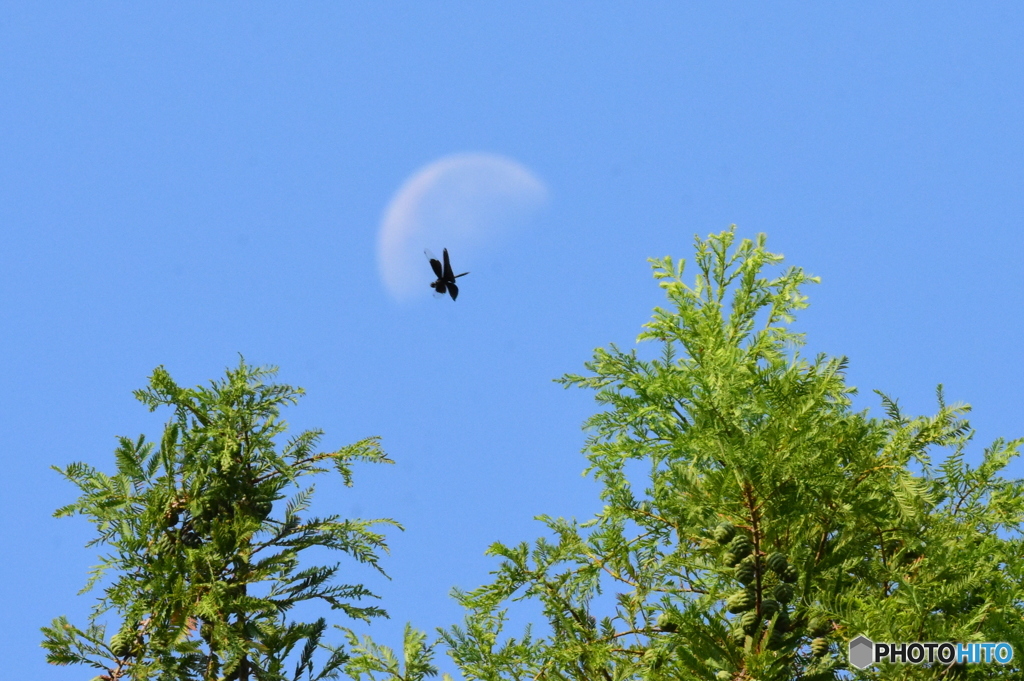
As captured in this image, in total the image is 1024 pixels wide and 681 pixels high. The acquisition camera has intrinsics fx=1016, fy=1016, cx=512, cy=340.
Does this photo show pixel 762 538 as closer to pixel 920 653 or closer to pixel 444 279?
pixel 920 653

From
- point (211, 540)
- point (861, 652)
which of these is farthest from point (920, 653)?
point (211, 540)

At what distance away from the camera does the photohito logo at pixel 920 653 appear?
6.58m

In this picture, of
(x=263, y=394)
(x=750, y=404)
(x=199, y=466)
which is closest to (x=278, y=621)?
(x=199, y=466)

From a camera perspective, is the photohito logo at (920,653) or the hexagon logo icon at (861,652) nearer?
the photohito logo at (920,653)

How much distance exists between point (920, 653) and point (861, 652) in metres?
0.46

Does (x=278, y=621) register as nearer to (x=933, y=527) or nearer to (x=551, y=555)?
(x=551, y=555)

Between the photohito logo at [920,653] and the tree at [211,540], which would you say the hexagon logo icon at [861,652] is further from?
the tree at [211,540]

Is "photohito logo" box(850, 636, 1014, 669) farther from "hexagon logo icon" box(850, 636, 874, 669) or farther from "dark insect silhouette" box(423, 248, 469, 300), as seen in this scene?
"dark insect silhouette" box(423, 248, 469, 300)

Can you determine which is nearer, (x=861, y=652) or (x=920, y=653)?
(x=920, y=653)

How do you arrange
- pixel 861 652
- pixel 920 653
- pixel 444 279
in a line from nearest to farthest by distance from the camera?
pixel 920 653
pixel 861 652
pixel 444 279

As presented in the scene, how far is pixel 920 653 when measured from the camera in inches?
262

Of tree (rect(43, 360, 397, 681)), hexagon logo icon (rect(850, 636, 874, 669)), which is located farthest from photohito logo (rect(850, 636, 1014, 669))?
tree (rect(43, 360, 397, 681))

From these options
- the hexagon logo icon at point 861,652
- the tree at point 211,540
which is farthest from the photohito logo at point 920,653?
the tree at point 211,540

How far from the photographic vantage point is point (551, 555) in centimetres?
856
